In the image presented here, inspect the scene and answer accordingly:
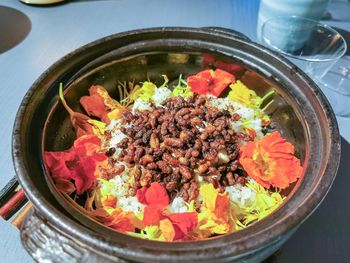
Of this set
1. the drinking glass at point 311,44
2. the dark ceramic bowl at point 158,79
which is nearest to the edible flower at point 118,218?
the dark ceramic bowl at point 158,79

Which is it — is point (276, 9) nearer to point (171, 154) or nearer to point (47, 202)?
point (171, 154)

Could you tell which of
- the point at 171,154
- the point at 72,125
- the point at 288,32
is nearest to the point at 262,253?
the point at 171,154

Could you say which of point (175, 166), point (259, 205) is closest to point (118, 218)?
point (175, 166)

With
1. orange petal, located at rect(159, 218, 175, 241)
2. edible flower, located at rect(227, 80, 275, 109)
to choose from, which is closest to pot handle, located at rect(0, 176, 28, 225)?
orange petal, located at rect(159, 218, 175, 241)

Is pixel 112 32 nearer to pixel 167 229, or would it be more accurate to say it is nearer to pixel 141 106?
pixel 141 106

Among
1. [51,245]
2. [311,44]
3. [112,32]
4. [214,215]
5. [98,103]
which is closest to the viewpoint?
[51,245]

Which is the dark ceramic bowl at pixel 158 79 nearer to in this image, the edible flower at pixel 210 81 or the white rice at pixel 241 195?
the edible flower at pixel 210 81
